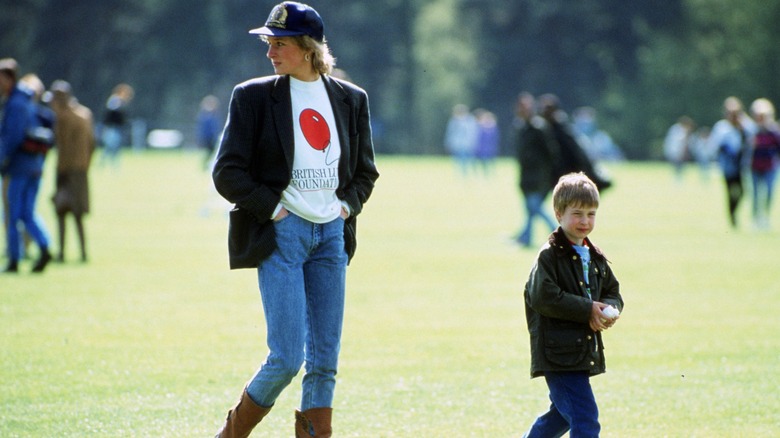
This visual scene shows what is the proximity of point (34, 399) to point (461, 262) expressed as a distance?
30.2 ft

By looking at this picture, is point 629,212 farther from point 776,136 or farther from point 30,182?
point 30,182

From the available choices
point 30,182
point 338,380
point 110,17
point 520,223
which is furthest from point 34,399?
point 110,17

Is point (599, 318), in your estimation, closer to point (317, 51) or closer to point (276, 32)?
point (317, 51)

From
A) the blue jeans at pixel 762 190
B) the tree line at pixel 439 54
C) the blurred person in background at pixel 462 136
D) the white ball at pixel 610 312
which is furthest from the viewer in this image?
the tree line at pixel 439 54

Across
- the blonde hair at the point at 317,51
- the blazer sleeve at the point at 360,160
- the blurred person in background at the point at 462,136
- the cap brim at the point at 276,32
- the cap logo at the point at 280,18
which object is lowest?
the blazer sleeve at the point at 360,160

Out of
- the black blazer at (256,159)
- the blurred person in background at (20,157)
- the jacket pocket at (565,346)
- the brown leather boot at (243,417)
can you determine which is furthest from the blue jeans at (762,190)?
the brown leather boot at (243,417)

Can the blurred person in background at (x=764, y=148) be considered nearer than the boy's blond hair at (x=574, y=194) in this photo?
No

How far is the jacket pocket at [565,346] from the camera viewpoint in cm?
538

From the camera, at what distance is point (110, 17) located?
246 feet

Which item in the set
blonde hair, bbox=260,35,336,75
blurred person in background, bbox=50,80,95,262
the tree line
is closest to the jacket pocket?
blonde hair, bbox=260,35,336,75

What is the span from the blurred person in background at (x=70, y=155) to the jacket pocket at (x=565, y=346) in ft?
34.9

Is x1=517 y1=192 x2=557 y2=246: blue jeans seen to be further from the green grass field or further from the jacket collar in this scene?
the jacket collar

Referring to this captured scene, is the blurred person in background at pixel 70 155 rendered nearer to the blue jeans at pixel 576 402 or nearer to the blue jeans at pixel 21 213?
the blue jeans at pixel 21 213

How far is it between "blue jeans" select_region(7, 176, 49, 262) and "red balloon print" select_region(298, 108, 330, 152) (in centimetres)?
916
